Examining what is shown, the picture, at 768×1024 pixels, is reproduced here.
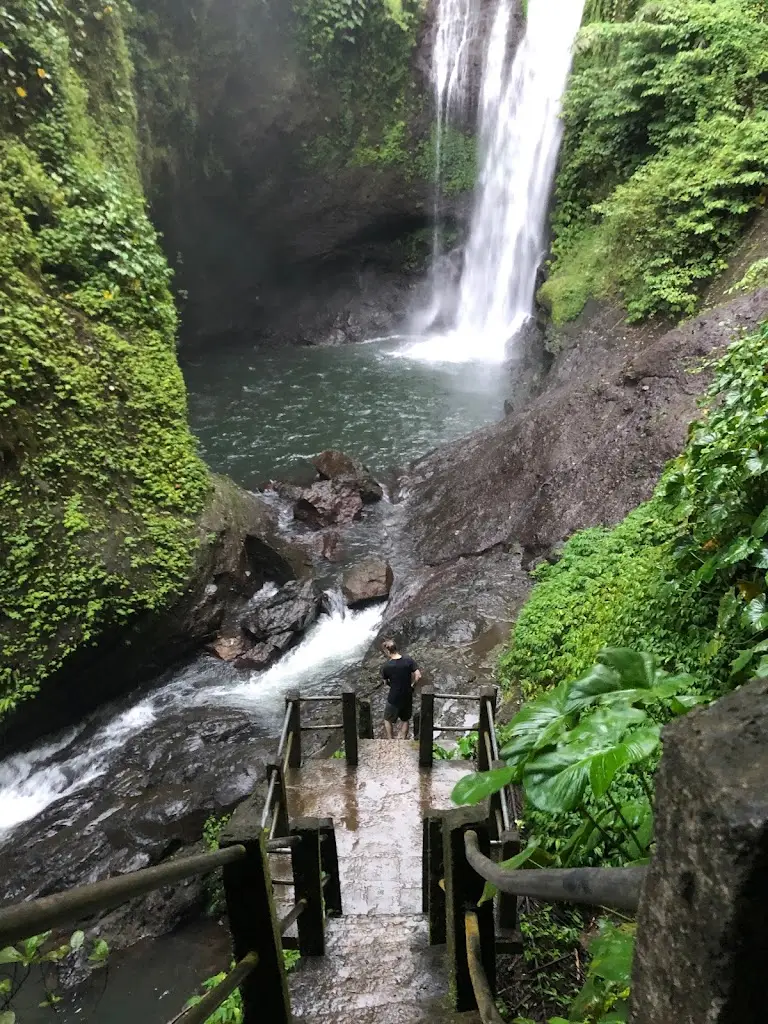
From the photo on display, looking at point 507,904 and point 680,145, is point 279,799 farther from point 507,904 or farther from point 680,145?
point 680,145

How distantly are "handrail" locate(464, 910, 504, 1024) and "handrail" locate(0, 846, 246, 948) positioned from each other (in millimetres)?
1057

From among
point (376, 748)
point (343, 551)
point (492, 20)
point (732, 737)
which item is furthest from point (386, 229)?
point (732, 737)

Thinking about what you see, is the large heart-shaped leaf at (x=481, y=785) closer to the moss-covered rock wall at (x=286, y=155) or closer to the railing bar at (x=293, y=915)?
the railing bar at (x=293, y=915)

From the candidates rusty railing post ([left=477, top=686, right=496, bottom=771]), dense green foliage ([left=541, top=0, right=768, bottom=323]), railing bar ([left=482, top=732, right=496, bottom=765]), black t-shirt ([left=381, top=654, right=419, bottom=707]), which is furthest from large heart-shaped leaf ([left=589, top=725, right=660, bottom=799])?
dense green foliage ([left=541, top=0, right=768, bottom=323])

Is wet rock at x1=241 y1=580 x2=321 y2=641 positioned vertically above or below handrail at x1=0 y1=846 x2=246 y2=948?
below

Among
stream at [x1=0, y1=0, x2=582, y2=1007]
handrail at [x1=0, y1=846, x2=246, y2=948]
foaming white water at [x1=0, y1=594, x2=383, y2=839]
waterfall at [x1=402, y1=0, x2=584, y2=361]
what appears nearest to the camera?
handrail at [x1=0, y1=846, x2=246, y2=948]

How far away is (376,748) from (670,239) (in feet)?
32.9

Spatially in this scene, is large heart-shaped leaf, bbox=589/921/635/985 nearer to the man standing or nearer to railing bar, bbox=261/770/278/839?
railing bar, bbox=261/770/278/839

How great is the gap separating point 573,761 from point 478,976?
97 centimetres

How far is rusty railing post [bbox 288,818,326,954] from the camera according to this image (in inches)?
129

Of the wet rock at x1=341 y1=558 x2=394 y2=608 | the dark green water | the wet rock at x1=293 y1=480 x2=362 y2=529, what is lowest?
the wet rock at x1=341 y1=558 x2=394 y2=608

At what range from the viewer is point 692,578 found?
484 cm

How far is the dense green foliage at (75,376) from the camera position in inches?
298

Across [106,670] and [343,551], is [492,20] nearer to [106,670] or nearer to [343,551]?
[343,551]
